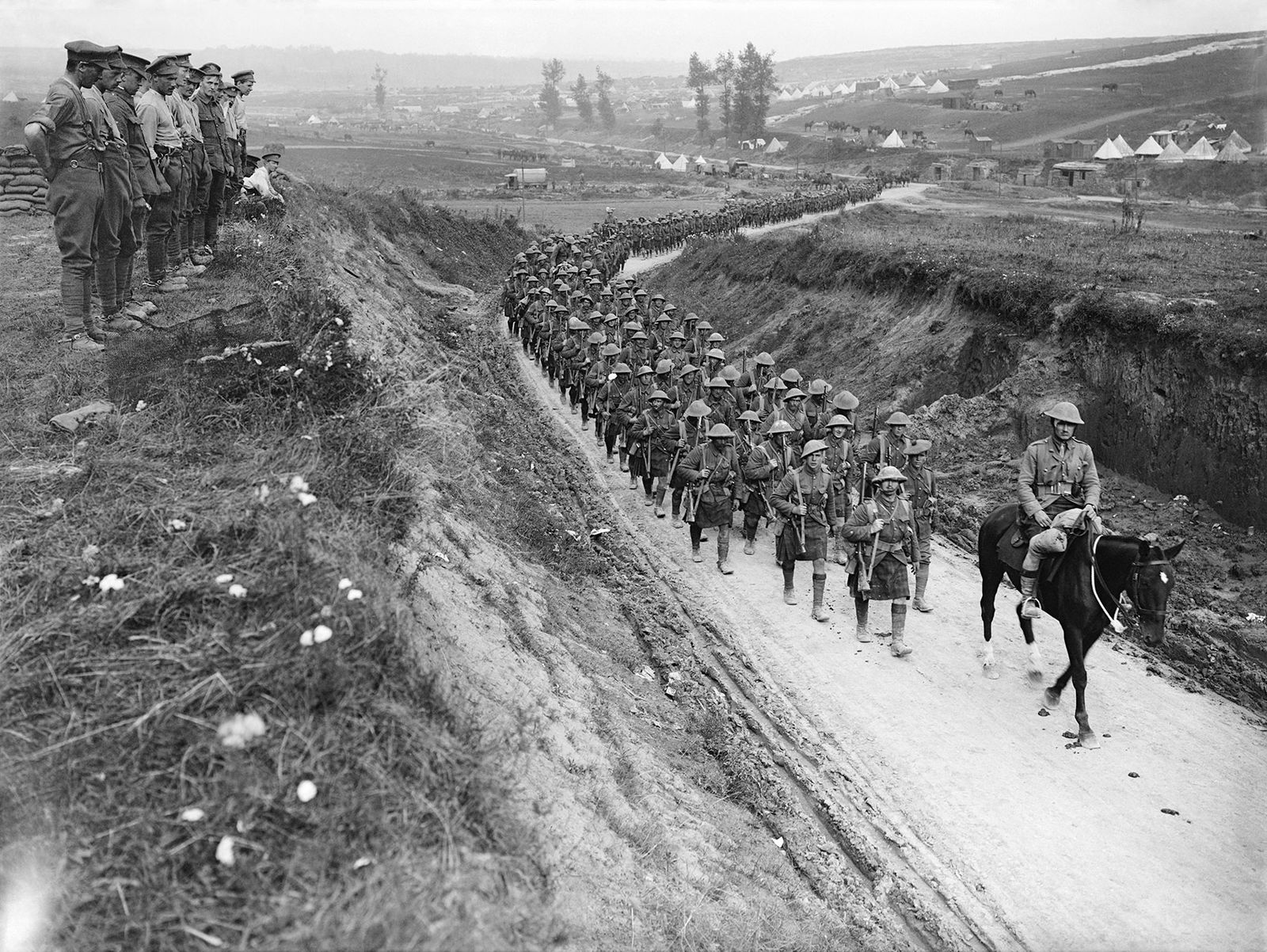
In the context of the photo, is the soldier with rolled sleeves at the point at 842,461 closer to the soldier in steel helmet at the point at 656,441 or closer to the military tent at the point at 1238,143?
the soldier in steel helmet at the point at 656,441

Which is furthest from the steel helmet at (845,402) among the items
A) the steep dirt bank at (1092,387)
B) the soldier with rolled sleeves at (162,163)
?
the soldier with rolled sleeves at (162,163)

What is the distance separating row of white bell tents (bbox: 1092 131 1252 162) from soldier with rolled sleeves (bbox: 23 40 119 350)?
188 ft

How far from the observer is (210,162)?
49.3 feet

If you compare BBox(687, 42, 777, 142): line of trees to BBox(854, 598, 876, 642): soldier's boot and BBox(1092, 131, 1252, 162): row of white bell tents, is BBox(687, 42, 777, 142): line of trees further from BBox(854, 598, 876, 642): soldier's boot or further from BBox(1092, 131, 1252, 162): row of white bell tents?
BBox(854, 598, 876, 642): soldier's boot

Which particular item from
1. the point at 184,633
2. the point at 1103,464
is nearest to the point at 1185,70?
the point at 1103,464

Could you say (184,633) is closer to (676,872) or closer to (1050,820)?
(676,872)

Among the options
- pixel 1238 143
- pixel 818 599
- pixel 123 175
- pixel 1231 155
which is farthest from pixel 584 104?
pixel 818 599

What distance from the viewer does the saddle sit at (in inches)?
372

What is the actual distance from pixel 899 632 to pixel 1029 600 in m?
1.40

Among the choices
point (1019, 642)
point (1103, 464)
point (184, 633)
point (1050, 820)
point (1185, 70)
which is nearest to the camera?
point (184, 633)

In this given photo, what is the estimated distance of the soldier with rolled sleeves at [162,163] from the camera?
12312 millimetres

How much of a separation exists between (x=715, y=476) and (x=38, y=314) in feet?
29.1

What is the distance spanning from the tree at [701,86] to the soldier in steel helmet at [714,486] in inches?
4798

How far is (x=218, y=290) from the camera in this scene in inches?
503
